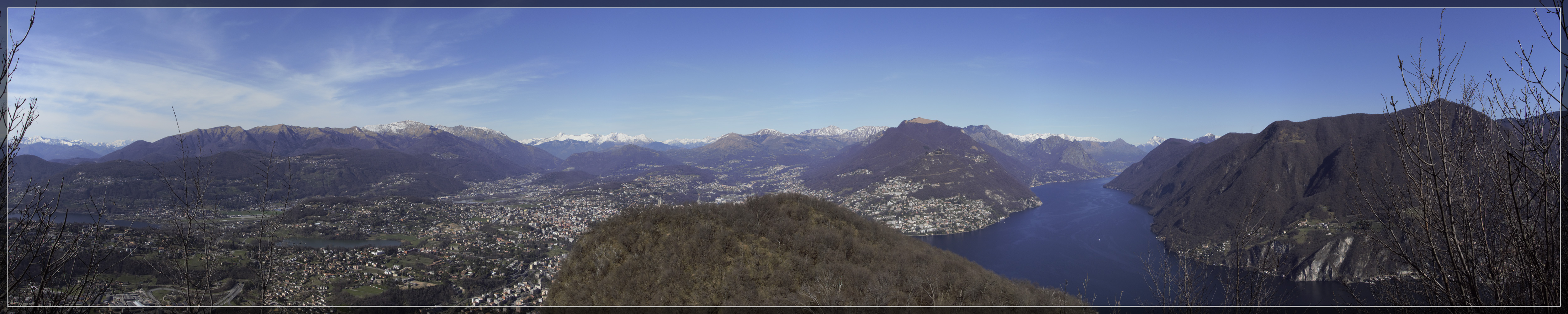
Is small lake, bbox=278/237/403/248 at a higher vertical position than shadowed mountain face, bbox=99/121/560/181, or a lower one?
lower

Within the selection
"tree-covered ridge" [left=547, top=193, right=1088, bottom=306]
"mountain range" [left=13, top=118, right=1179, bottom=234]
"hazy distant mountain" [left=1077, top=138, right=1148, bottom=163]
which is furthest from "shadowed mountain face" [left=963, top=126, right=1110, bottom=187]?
"tree-covered ridge" [left=547, top=193, right=1088, bottom=306]

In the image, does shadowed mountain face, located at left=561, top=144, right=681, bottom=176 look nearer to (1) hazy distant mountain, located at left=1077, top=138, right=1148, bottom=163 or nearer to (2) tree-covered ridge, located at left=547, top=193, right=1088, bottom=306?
(2) tree-covered ridge, located at left=547, top=193, right=1088, bottom=306

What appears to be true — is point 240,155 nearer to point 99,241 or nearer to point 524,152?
point 99,241

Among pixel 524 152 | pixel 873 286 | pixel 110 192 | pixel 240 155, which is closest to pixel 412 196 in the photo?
pixel 240 155

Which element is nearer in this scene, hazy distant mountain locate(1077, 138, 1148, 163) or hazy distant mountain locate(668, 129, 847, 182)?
hazy distant mountain locate(668, 129, 847, 182)

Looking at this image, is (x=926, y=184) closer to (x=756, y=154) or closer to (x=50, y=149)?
(x=50, y=149)

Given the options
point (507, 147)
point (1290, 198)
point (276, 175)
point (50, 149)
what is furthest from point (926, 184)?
point (507, 147)
